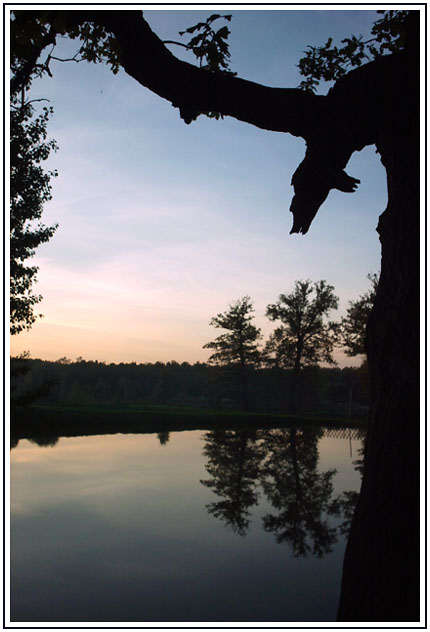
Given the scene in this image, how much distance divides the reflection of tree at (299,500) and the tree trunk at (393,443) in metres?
5.12

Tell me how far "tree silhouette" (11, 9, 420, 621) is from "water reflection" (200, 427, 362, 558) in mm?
5203

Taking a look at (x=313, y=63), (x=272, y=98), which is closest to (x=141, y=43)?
(x=272, y=98)

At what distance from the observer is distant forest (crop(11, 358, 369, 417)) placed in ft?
147

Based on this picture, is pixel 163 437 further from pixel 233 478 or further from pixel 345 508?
pixel 345 508

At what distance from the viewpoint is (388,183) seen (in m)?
3.29

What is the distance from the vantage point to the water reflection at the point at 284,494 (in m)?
8.35

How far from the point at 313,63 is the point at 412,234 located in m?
3.29

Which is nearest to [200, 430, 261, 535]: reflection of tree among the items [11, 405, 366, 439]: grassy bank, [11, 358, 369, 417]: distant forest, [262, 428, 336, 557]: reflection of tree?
[262, 428, 336, 557]: reflection of tree

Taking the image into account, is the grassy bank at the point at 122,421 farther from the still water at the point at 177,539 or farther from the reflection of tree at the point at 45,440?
the still water at the point at 177,539

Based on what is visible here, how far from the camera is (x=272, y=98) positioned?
3.55 meters

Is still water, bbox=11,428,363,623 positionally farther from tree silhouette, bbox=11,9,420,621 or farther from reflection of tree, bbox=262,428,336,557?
tree silhouette, bbox=11,9,420,621

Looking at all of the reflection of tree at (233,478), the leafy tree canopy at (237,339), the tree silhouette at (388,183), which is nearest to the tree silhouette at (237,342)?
the leafy tree canopy at (237,339)

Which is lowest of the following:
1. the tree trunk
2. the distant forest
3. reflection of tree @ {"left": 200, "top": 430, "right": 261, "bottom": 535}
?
the distant forest

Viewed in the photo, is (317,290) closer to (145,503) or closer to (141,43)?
(145,503)
